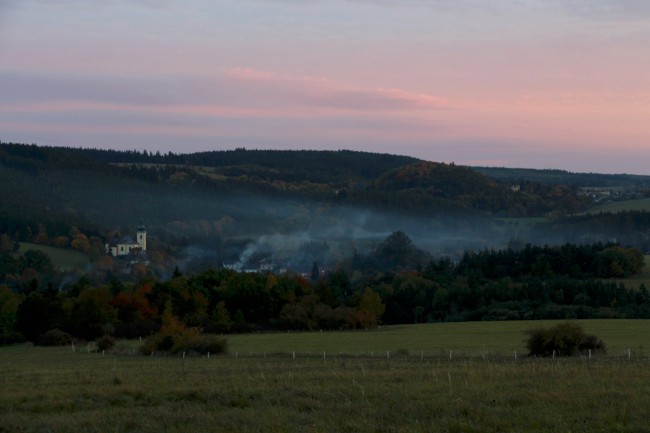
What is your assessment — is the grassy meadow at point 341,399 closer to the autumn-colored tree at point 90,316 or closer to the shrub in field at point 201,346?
the shrub in field at point 201,346

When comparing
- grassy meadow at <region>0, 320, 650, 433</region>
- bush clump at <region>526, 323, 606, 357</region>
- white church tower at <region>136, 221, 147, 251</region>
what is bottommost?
white church tower at <region>136, 221, 147, 251</region>

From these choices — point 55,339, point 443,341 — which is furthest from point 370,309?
point 443,341

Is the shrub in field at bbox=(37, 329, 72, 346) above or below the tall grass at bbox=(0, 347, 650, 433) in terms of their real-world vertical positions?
below

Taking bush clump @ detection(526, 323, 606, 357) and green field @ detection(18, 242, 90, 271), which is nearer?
bush clump @ detection(526, 323, 606, 357)

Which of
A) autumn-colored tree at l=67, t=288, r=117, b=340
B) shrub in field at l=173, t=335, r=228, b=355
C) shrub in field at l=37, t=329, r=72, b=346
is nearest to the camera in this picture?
shrub in field at l=173, t=335, r=228, b=355

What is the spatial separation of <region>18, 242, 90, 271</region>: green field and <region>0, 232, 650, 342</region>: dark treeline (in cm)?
4897

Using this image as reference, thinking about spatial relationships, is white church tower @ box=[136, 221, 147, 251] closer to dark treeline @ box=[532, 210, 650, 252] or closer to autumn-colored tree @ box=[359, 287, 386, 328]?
dark treeline @ box=[532, 210, 650, 252]

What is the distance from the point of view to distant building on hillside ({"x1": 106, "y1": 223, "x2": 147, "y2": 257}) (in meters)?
163

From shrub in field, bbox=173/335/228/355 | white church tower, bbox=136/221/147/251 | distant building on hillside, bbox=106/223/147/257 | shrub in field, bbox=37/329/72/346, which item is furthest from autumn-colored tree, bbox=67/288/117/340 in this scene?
white church tower, bbox=136/221/147/251

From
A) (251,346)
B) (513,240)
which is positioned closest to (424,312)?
(251,346)

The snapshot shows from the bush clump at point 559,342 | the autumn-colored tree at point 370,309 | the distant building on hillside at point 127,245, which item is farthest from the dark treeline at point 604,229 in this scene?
the bush clump at point 559,342

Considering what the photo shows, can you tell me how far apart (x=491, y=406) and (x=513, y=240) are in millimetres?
150319

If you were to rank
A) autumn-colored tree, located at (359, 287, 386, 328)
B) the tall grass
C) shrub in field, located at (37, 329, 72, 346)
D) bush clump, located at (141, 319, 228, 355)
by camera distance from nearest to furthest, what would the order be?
1. the tall grass
2. bush clump, located at (141, 319, 228, 355)
3. shrub in field, located at (37, 329, 72, 346)
4. autumn-colored tree, located at (359, 287, 386, 328)

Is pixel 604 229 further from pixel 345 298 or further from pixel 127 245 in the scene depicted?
pixel 345 298
